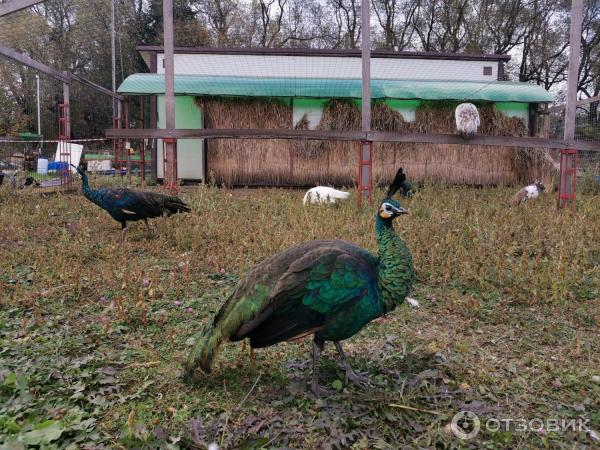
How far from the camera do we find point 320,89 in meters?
13.3

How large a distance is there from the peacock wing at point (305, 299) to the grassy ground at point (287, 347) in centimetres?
40

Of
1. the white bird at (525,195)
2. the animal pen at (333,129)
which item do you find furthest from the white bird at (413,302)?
the animal pen at (333,129)

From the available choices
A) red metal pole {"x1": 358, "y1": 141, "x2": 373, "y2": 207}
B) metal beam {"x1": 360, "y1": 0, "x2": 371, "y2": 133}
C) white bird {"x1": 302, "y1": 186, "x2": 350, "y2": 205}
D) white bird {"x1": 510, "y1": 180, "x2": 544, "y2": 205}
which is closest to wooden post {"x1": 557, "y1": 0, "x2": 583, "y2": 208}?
white bird {"x1": 510, "y1": 180, "x2": 544, "y2": 205}

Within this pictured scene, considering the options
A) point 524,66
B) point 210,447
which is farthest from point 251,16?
point 210,447

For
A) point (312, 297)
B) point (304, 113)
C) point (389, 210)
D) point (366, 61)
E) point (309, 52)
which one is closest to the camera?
point (312, 297)

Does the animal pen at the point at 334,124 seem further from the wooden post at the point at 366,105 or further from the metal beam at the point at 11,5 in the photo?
the metal beam at the point at 11,5

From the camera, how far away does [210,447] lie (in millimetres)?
2404

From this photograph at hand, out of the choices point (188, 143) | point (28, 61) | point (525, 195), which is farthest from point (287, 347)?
point (188, 143)

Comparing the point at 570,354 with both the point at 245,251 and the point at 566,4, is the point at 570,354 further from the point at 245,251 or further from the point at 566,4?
the point at 566,4

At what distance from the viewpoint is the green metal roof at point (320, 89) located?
1306 cm

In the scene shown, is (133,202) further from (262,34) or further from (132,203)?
(262,34)

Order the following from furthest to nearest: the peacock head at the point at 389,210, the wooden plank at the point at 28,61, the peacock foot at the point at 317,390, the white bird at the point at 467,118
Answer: the white bird at the point at 467,118, the wooden plank at the point at 28,61, the peacock head at the point at 389,210, the peacock foot at the point at 317,390

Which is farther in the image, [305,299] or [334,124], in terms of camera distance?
[334,124]

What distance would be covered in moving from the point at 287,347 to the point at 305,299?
1018 millimetres
